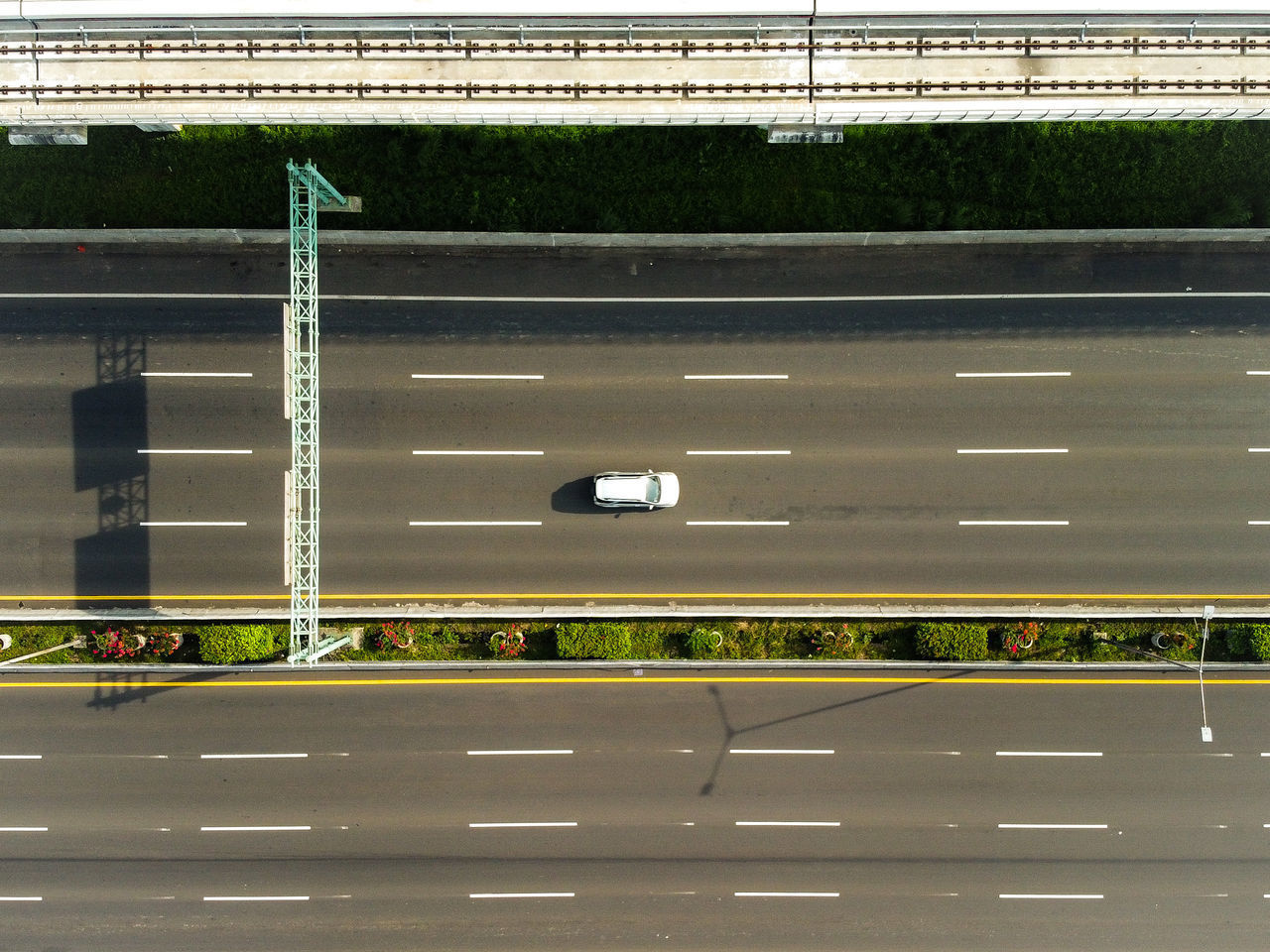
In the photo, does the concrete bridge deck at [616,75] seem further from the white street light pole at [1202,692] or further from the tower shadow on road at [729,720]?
the tower shadow on road at [729,720]

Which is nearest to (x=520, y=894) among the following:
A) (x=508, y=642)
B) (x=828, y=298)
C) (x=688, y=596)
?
(x=508, y=642)

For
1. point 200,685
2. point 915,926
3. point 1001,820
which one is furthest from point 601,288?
point 915,926

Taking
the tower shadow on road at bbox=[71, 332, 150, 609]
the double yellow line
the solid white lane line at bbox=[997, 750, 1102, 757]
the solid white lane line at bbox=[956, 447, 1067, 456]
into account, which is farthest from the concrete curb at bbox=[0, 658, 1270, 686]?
the solid white lane line at bbox=[956, 447, 1067, 456]

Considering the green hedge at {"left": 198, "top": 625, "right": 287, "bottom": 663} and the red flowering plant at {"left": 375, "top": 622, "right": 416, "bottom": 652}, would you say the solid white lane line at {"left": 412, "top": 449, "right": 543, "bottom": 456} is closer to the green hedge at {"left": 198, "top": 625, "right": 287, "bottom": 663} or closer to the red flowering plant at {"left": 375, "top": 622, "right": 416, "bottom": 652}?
the red flowering plant at {"left": 375, "top": 622, "right": 416, "bottom": 652}

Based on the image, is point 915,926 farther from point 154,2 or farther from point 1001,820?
point 154,2

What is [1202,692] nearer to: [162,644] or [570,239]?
[570,239]

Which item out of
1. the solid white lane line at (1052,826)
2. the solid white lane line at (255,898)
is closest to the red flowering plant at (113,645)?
the solid white lane line at (255,898)
